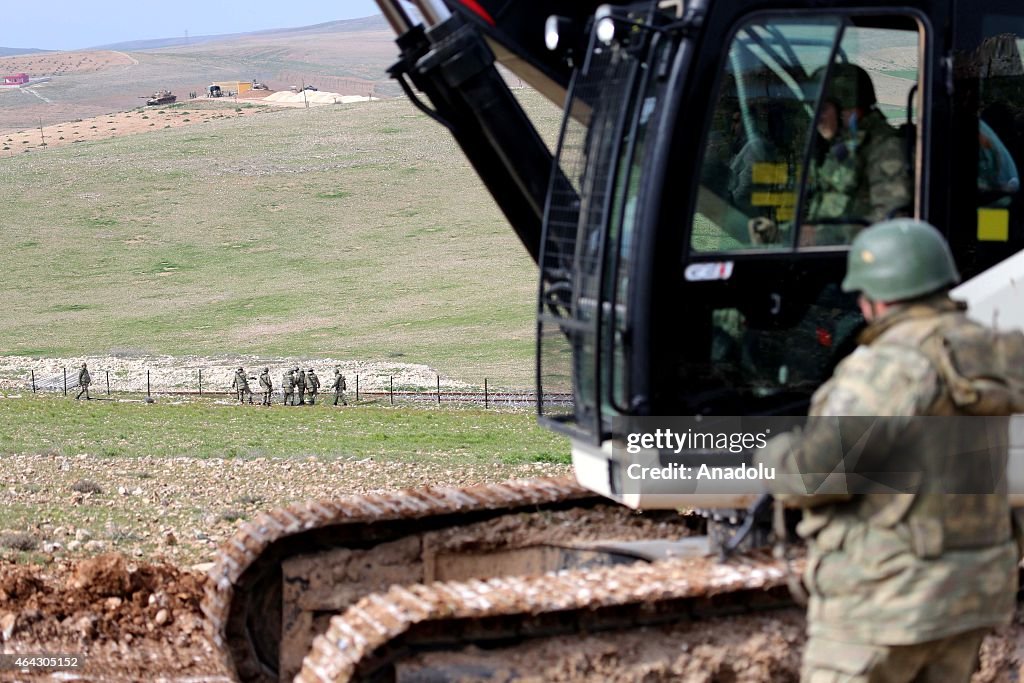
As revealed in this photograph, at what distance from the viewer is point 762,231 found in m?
6.76

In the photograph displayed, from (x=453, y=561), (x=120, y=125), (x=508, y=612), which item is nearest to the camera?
(x=508, y=612)

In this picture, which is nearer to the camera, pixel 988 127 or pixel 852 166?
pixel 852 166

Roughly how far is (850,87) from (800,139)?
348mm

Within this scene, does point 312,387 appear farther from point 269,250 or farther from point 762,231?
point 269,250

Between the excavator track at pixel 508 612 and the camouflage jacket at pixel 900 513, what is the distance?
5.74ft

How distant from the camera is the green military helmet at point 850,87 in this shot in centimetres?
678

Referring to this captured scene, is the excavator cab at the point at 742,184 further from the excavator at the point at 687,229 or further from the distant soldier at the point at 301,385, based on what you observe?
the distant soldier at the point at 301,385

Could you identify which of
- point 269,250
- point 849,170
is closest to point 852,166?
point 849,170

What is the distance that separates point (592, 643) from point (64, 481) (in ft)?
31.0

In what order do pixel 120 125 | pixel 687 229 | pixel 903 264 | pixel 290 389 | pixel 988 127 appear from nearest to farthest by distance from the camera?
pixel 903 264
pixel 687 229
pixel 988 127
pixel 290 389
pixel 120 125

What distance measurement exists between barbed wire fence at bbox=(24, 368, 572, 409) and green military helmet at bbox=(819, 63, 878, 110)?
22.8 meters

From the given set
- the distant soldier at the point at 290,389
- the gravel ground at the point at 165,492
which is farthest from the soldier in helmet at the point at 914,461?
the distant soldier at the point at 290,389

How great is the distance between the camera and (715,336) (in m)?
6.71

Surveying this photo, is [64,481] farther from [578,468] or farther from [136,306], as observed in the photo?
[136,306]
